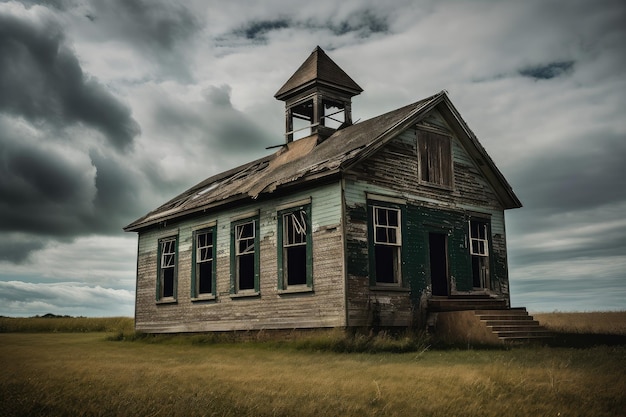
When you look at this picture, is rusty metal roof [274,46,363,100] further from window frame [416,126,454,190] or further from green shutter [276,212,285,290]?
green shutter [276,212,285,290]

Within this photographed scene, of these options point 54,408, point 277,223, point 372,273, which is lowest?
point 54,408

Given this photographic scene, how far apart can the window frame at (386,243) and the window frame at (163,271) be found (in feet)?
27.7

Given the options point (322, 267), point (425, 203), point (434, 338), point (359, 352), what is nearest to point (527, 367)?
point (359, 352)

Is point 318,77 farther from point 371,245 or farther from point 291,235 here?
point 371,245

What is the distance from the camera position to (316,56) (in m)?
22.6

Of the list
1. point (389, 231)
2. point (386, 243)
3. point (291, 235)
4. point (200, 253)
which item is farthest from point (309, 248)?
point (200, 253)

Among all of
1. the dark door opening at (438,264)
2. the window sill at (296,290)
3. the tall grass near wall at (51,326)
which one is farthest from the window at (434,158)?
the tall grass near wall at (51,326)

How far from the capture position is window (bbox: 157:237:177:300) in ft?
72.3

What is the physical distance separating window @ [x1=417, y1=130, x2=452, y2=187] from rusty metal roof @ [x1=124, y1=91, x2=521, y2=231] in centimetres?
65

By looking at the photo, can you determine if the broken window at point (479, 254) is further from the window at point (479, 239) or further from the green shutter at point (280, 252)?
the green shutter at point (280, 252)

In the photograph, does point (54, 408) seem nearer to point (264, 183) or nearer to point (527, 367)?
point (527, 367)

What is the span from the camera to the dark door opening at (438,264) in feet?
60.0

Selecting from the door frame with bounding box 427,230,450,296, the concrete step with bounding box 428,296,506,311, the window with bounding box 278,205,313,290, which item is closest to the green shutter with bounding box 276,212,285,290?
the window with bounding box 278,205,313,290

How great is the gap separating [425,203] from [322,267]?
3952 mm
